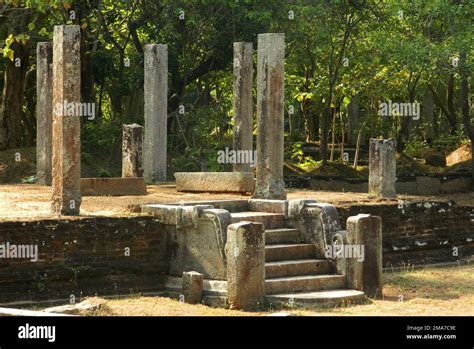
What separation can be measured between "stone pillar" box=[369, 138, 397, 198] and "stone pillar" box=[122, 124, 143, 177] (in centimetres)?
427

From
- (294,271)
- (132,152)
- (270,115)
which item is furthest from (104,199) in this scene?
(294,271)

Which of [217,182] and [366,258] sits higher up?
[217,182]

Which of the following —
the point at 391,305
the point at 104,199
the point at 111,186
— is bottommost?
the point at 391,305

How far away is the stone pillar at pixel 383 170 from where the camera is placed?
1917 cm

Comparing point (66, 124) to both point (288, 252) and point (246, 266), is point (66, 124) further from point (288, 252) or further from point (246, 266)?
point (288, 252)

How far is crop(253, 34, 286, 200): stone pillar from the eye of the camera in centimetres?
1603

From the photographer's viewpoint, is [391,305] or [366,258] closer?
[391,305]

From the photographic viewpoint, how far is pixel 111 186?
59.4ft

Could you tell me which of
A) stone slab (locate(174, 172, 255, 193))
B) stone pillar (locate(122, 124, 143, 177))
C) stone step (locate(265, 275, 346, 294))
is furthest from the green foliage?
stone step (locate(265, 275, 346, 294))

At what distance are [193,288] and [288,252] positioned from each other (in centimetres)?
168

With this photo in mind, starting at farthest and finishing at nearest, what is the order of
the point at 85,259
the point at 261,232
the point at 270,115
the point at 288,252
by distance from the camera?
the point at 270,115, the point at 288,252, the point at 85,259, the point at 261,232

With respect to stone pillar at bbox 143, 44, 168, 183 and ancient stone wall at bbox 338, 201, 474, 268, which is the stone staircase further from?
stone pillar at bbox 143, 44, 168, 183

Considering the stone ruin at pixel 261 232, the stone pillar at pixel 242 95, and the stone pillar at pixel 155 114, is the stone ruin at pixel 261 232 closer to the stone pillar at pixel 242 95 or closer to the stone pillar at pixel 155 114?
the stone pillar at pixel 242 95

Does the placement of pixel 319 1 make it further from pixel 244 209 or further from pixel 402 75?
pixel 244 209
